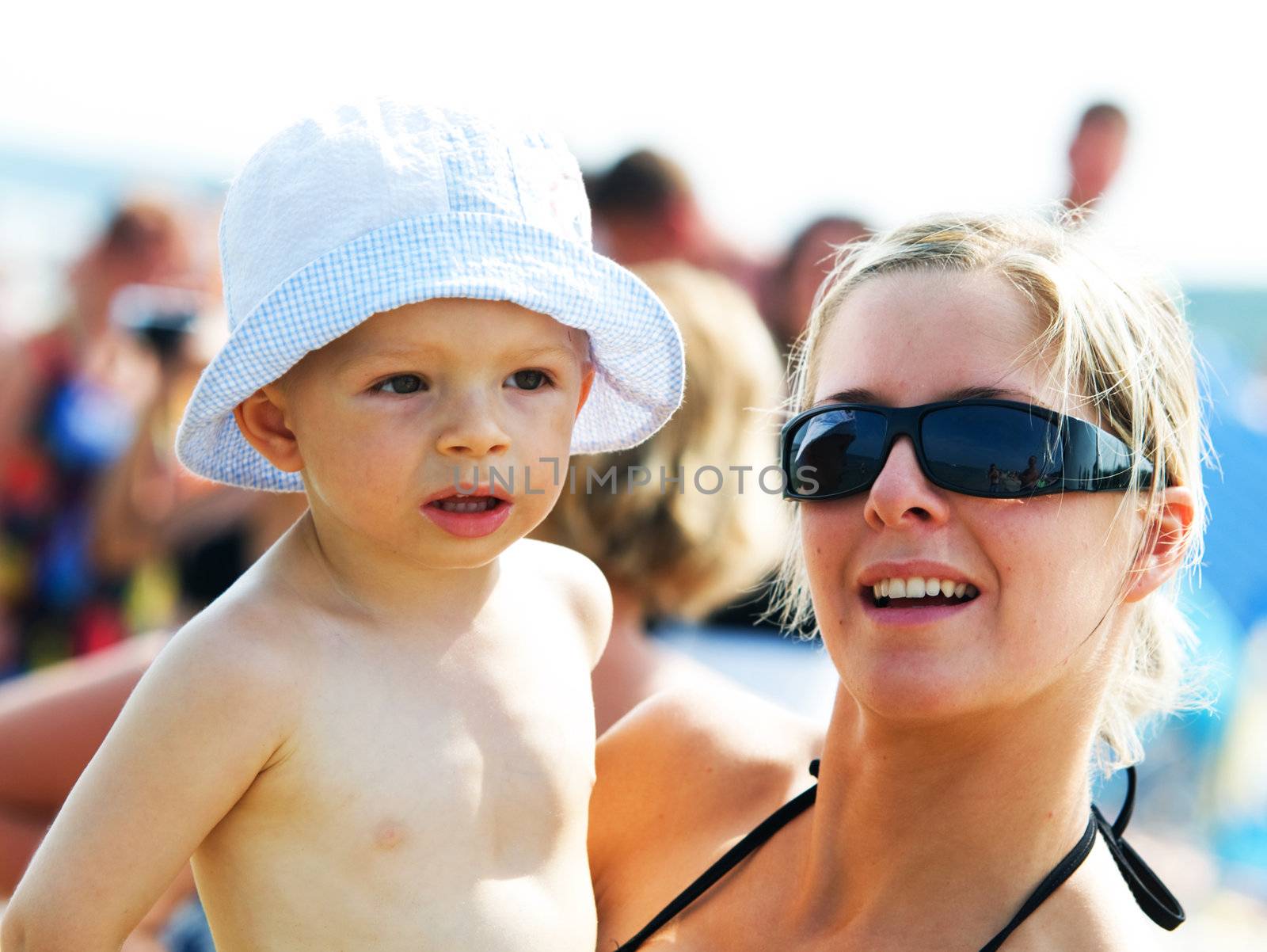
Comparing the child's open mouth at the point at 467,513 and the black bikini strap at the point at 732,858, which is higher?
the child's open mouth at the point at 467,513

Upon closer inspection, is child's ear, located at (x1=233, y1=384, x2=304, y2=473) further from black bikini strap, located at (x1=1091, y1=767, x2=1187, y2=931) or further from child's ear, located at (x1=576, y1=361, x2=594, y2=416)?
black bikini strap, located at (x1=1091, y1=767, x2=1187, y2=931)

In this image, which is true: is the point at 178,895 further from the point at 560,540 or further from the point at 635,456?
the point at 635,456

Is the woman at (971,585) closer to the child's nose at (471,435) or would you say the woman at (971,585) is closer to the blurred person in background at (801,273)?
the child's nose at (471,435)

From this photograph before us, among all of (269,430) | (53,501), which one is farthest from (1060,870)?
(53,501)

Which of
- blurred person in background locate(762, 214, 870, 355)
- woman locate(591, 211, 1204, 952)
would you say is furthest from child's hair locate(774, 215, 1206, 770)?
blurred person in background locate(762, 214, 870, 355)

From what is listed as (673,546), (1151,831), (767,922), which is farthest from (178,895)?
(1151,831)

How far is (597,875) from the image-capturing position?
2170 mm

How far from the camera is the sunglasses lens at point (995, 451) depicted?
1.70 meters

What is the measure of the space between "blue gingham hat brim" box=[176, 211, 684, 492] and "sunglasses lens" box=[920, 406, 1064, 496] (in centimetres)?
52

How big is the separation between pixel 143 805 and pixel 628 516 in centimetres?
187

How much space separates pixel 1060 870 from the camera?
172cm

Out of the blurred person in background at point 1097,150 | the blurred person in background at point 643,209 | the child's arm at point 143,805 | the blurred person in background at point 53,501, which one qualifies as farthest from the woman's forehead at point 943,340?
the blurred person in background at point 53,501

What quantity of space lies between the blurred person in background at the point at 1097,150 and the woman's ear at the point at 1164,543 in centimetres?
373

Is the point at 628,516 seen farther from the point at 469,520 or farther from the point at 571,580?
the point at 469,520
